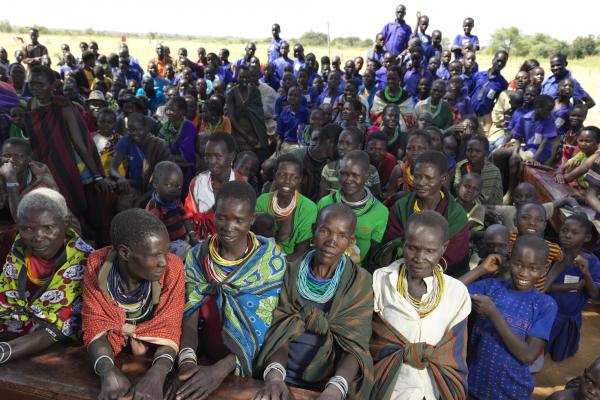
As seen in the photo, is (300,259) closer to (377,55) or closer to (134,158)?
(134,158)

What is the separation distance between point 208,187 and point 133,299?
1703 mm

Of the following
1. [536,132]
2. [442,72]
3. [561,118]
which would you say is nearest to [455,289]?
[536,132]

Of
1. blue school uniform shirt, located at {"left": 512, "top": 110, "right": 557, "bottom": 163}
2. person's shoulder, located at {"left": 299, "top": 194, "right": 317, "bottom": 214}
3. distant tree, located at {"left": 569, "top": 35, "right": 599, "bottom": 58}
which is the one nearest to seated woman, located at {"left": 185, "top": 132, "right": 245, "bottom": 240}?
person's shoulder, located at {"left": 299, "top": 194, "right": 317, "bottom": 214}

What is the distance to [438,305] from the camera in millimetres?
2250

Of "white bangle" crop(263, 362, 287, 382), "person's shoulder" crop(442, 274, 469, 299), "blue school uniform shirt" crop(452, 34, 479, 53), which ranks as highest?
"blue school uniform shirt" crop(452, 34, 479, 53)

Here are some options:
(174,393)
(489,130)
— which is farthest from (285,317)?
(489,130)

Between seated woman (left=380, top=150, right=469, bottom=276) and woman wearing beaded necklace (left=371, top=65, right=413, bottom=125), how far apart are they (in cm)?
368

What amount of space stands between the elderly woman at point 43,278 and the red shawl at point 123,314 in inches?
7.6

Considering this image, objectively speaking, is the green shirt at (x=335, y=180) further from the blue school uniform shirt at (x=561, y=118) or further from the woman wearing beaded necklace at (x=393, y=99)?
the blue school uniform shirt at (x=561, y=118)

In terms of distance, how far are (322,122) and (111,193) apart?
8.81 feet

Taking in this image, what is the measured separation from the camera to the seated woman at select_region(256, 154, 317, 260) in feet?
11.3

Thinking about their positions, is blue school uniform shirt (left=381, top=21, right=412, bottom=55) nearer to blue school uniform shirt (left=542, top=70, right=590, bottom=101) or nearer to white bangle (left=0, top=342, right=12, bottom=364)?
blue school uniform shirt (left=542, top=70, right=590, bottom=101)

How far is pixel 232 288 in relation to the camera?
2.20m

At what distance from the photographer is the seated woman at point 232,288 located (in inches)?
86.0
